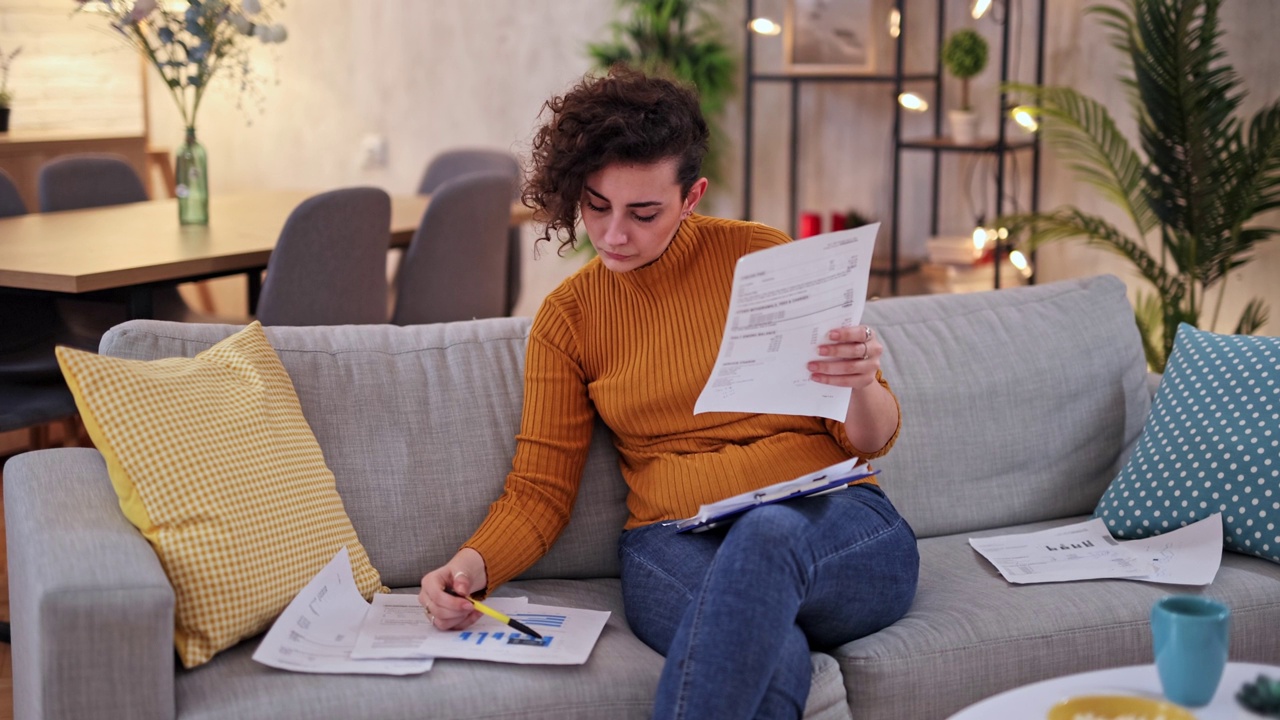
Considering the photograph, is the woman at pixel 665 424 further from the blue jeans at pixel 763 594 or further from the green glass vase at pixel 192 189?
the green glass vase at pixel 192 189

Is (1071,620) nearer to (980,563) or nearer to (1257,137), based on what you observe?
(980,563)

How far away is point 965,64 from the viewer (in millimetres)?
3789

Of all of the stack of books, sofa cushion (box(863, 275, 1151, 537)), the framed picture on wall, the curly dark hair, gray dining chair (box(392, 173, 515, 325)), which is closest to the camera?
the curly dark hair

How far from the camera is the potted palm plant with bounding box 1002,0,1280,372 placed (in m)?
3.15

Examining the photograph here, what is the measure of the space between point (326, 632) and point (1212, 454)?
1321mm

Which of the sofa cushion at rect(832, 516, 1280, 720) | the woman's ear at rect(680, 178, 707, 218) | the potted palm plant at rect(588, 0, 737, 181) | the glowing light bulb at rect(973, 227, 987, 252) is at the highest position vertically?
the potted palm plant at rect(588, 0, 737, 181)

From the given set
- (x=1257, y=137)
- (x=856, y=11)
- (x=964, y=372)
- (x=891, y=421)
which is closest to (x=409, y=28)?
(x=856, y=11)

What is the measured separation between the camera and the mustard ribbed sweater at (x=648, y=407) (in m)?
1.77

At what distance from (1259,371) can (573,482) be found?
108cm

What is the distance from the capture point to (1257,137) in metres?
3.15

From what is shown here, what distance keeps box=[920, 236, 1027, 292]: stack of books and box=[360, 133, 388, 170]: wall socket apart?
8.08 feet

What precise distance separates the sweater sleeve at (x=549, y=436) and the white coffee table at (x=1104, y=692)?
0.71m

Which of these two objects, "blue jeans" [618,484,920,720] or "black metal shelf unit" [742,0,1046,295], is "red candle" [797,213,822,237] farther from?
"blue jeans" [618,484,920,720]

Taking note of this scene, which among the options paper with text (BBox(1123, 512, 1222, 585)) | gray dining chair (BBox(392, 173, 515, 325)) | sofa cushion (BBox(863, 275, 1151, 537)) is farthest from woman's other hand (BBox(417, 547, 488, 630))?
gray dining chair (BBox(392, 173, 515, 325))
